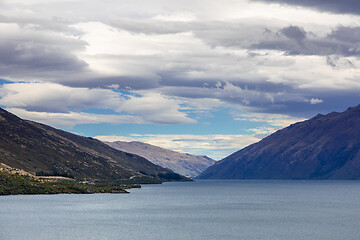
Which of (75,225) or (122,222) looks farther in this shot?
(122,222)

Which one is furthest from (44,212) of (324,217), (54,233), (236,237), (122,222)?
(324,217)

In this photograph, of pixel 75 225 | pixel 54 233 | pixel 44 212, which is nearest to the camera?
pixel 54 233

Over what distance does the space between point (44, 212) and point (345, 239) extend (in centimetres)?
11346

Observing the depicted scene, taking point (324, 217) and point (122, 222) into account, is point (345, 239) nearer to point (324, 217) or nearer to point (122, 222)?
point (324, 217)

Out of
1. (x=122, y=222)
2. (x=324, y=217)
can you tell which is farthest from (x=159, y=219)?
(x=324, y=217)

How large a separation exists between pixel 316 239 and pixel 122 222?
63.8 m

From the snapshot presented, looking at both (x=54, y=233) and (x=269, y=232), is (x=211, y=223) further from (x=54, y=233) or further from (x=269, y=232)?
(x=54, y=233)

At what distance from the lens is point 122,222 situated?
518 ft

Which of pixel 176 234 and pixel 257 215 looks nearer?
pixel 176 234

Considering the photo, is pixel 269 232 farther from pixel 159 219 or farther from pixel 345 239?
pixel 159 219

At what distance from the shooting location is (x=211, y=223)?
518ft

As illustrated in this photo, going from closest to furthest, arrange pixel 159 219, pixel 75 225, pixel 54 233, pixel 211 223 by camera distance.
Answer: pixel 54 233, pixel 75 225, pixel 211 223, pixel 159 219

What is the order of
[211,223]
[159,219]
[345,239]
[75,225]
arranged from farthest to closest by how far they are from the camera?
1. [159,219]
2. [211,223]
3. [75,225]
4. [345,239]

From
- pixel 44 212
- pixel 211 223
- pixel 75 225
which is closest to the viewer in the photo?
pixel 75 225
